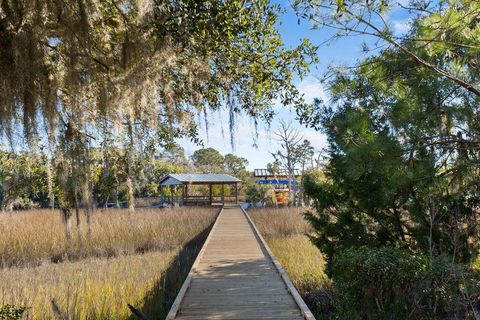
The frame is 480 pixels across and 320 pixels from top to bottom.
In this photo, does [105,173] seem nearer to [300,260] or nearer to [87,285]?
[87,285]

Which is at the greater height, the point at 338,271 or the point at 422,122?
the point at 422,122

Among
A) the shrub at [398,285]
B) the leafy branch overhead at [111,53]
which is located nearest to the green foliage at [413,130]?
the shrub at [398,285]

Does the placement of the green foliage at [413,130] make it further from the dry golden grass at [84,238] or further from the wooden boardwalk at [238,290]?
the dry golden grass at [84,238]

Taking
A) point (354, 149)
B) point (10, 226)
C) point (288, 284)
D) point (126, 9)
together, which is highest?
point (126, 9)

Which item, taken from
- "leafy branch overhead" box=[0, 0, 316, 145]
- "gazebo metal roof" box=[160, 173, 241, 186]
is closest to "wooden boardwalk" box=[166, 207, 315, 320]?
"leafy branch overhead" box=[0, 0, 316, 145]

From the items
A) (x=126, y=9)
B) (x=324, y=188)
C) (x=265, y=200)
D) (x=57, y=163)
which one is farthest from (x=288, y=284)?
(x=265, y=200)

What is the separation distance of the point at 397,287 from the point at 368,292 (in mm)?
311

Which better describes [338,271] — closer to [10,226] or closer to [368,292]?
[368,292]

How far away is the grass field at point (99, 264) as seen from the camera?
465 centimetres

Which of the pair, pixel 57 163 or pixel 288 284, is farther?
pixel 288 284

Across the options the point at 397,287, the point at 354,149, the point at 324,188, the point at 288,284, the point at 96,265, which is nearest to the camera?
the point at 354,149

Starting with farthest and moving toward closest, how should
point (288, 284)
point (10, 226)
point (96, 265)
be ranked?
point (10, 226) < point (96, 265) < point (288, 284)

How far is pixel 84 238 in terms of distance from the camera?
9.75m

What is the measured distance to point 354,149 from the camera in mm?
3438
